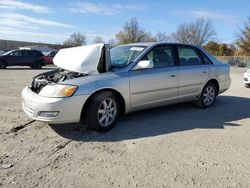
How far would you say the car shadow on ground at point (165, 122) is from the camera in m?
4.93

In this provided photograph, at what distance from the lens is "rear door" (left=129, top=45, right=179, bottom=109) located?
17.9 ft

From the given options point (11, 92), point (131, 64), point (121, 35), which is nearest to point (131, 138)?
point (131, 64)

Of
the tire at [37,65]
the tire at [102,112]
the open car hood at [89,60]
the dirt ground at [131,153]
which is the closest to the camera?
the dirt ground at [131,153]

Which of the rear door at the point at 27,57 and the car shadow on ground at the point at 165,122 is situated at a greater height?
the rear door at the point at 27,57

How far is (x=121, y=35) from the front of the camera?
65188mm

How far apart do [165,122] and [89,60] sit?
1.92 m

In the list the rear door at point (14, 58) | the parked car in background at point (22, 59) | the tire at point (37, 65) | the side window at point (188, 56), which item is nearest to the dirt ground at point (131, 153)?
the side window at point (188, 56)

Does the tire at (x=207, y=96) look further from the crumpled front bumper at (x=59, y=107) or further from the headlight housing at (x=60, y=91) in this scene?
the headlight housing at (x=60, y=91)

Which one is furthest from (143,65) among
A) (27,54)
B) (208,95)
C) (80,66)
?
(27,54)

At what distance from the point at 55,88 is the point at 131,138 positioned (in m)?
1.44

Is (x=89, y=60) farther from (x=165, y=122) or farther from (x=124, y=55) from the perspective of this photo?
(x=165, y=122)

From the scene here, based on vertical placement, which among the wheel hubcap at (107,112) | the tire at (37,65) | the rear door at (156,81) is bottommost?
the tire at (37,65)

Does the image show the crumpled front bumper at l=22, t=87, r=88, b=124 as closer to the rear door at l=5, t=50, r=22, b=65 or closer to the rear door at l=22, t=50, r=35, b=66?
the rear door at l=5, t=50, r=22, b=65

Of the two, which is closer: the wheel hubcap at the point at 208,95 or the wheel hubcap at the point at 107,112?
the wheel hubcap at the point at 107,112
